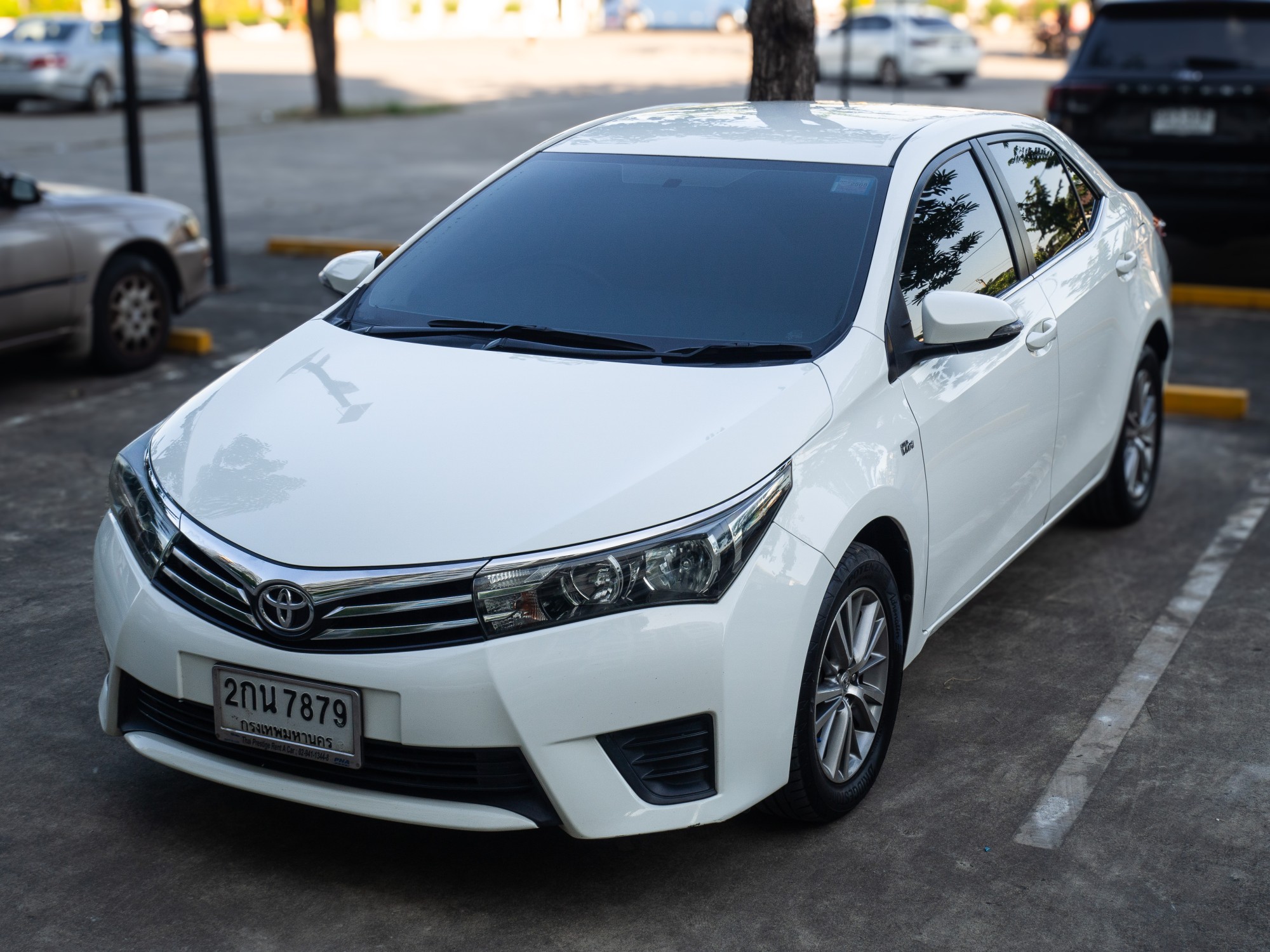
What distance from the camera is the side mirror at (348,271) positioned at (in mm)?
4773

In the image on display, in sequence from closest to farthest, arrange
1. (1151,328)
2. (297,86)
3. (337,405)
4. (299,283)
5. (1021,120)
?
(337,405)
(1021,120)
(1151,328)
(299,283)
(297,86)

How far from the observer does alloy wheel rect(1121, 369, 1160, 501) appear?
19.1 ft

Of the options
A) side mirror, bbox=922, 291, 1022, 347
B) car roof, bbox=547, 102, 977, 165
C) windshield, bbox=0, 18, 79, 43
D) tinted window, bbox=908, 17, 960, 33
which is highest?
tinted window, bbox=908, 17, 960, 33

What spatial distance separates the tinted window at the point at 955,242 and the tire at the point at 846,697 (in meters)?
0.79

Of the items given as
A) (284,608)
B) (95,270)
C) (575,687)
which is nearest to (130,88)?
(95,270)

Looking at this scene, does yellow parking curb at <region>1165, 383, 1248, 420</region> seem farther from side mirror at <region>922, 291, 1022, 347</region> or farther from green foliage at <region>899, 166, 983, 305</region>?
side mirror at <region>922, 291, 1022, 347</region>

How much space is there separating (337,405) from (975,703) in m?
2.13

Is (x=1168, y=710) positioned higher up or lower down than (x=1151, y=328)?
lower down


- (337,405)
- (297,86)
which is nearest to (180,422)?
(337,405)

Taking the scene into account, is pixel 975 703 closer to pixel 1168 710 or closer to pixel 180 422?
pixel 1168 710

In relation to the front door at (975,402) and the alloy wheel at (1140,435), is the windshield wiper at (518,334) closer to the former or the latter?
the front door at (975,402)

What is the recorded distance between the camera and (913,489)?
3.80m

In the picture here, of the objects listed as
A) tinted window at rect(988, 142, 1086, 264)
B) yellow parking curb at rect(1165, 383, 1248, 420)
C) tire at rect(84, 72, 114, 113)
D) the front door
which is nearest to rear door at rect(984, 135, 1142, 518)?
tinted window at rect(988, 142, 1086, 264)

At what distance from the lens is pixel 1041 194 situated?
5.10 m
